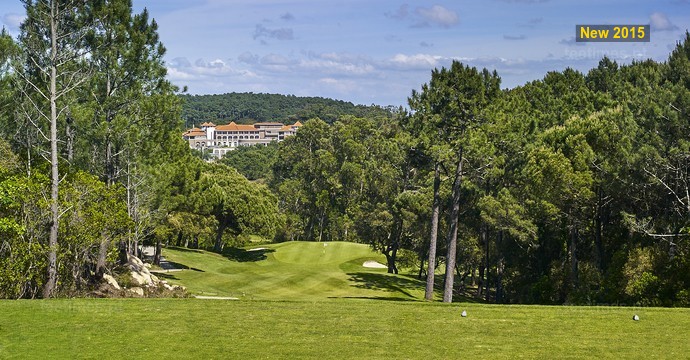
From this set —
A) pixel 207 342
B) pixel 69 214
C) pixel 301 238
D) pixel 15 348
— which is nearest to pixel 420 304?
pixel 207 342

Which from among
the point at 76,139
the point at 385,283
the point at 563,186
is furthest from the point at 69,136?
the point at 385,283

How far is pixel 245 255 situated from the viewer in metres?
65.6

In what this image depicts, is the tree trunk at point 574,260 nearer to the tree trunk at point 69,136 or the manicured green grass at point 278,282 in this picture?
the manicured green grass at point 278,282

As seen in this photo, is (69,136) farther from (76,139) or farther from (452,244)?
(452,244)

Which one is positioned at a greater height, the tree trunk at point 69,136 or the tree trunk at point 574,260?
the tree trunk at point 69,136

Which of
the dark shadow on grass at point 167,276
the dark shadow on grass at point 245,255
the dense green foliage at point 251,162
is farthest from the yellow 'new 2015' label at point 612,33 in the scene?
the dense green foliage at point 251,162

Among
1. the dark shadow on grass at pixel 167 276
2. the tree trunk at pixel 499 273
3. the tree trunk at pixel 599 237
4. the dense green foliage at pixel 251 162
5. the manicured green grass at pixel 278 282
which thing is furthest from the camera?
the dense green foliage at pixel 251 162

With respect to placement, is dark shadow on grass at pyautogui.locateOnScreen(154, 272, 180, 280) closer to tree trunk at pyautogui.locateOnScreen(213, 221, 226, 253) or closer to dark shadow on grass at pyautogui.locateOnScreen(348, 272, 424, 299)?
dark shadow on grass at pyautogui.locateOnScreen(348, 272, 424, 299)

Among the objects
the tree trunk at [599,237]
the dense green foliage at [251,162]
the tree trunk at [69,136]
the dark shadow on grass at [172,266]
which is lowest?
the dark shadow on grass at [172,266]

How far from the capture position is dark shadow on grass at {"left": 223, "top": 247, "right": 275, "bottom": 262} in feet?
208

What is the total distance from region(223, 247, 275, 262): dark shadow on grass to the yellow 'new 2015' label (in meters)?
42.3

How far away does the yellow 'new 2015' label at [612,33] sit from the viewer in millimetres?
26453

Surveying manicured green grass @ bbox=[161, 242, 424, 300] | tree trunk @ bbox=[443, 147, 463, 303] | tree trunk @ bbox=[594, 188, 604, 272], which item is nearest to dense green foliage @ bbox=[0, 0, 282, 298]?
manicured green grass @ bbox=[161, 242, 424, 300]

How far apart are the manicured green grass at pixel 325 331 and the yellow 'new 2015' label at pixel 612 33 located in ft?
42.2
